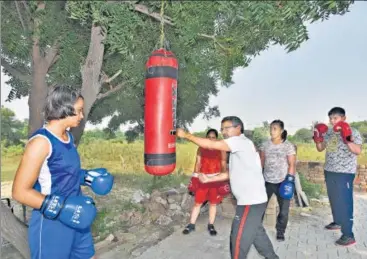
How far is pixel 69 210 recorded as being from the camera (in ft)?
7.05

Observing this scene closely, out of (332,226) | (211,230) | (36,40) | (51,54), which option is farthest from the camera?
(332,226)

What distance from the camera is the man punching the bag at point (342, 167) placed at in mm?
4516

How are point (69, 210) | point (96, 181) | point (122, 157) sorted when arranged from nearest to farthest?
point (69, 210)
point (96, 181)
point (122, 157)

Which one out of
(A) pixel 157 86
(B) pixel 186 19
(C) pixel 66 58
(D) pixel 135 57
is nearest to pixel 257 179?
(A) pixel 157 86

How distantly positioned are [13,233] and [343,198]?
4.05 m

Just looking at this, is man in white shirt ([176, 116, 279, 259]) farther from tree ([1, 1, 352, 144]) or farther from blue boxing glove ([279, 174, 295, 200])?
blue boxing glove ([279, 174, 295, 200])

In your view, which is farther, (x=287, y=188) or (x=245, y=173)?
(x=287, y=188)

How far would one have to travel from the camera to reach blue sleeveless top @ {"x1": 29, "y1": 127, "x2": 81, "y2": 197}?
7.14ft

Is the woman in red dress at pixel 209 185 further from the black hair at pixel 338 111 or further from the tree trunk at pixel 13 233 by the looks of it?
the tree trunk at pixel 13 233

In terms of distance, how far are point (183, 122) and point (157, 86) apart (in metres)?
5.37

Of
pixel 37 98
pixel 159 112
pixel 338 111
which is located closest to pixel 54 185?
pixel 159 112

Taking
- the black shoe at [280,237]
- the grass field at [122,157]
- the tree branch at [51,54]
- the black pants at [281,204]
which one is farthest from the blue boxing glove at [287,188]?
the grass field at [122,157]

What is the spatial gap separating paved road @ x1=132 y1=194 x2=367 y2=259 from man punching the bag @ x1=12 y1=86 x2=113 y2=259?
2090 mm

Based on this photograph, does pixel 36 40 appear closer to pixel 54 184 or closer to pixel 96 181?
pixel 96 181
